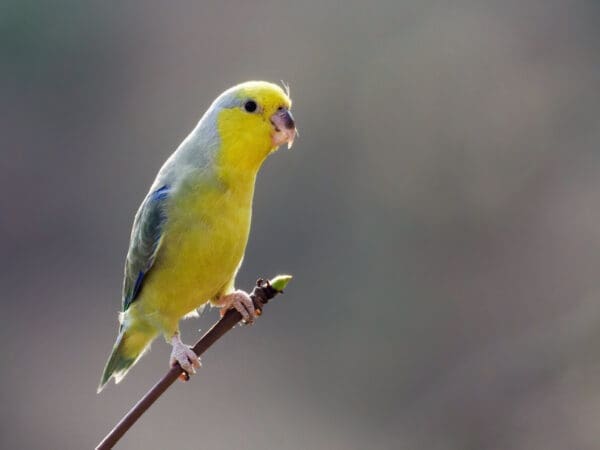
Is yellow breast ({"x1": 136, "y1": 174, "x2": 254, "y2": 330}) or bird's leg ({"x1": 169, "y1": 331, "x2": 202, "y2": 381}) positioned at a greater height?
yellow breast ({"x1": 136, "y1": 174, "x2": 254, "y2": 330})

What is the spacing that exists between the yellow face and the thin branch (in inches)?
18.7

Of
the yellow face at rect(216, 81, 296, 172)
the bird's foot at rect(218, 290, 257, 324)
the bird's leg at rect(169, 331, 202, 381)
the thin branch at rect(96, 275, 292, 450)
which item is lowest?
the thin branch at rect(96, 275, 292, 450)

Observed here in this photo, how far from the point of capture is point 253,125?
5.59 feet

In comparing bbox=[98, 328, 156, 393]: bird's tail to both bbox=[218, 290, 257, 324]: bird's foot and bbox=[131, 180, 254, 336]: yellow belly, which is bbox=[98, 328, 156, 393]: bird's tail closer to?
bbox=[131, 180, 254, 336]: yellow belly

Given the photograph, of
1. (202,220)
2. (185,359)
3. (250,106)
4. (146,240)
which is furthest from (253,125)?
(185,359)

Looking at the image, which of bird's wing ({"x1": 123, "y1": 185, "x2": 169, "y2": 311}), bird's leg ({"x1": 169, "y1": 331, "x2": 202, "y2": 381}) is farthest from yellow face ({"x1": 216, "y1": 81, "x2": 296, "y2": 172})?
bird's leg ({"x1": 169, "y1": 331, "x2": 202, "y2": 381})

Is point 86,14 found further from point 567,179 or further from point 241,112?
point 241,112

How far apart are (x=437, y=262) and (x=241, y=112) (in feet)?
10.8

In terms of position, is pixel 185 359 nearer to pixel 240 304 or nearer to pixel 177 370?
pixel 240 304

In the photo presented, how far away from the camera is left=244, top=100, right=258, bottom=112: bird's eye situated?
5.62 feet

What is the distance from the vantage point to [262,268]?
15.1ft

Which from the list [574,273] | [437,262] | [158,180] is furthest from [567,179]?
[158,180]

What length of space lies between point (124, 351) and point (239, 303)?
396mm

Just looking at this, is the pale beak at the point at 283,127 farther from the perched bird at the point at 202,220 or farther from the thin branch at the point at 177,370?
the thin branch at the point at 177,370
